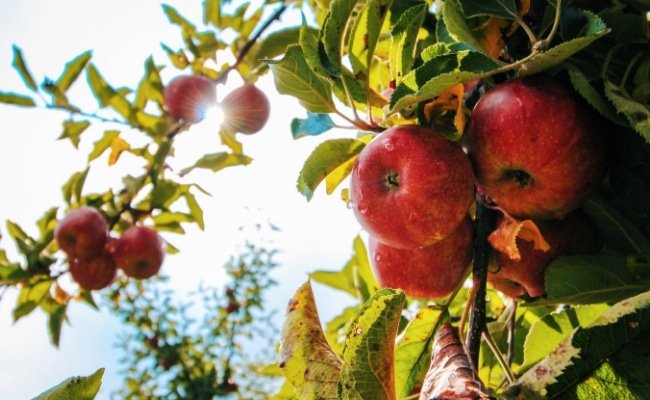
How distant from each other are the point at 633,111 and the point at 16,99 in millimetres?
2227

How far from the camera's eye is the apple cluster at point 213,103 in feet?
7.43

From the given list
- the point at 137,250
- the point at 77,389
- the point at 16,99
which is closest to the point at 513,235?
the point at 77,389

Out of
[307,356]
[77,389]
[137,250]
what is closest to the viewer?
[77,389]

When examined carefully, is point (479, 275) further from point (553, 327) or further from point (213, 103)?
point (213, 103)

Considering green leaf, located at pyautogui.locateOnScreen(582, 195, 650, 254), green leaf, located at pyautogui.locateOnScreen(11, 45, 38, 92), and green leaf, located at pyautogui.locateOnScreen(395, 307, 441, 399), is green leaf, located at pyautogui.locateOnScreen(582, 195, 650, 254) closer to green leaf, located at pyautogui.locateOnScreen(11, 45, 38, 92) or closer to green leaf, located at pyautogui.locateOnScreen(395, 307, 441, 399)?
green leaf, located at pyautogui.locateOnScreen(395, 307, 441, 399)

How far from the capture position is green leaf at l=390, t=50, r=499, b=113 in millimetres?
717

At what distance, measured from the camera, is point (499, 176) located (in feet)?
2.70

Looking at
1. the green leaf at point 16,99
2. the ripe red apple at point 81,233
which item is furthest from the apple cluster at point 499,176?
the green leaf at point 16,99

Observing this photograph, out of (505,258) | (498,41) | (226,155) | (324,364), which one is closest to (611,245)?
(505,258)

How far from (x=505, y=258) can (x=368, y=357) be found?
1.29 feet

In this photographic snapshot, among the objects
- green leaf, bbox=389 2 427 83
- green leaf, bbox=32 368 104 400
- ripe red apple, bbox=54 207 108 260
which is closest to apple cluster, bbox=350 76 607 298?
green leaf, bbox=389 2 427 83

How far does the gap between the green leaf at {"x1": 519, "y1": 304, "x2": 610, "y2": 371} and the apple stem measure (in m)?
0.15

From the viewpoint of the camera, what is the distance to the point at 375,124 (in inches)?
36.5

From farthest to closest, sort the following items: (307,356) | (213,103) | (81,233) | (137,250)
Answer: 1. (213,103)
2. (137,250)
3. (81,233)
4. (307,356)
